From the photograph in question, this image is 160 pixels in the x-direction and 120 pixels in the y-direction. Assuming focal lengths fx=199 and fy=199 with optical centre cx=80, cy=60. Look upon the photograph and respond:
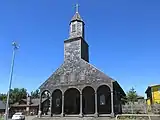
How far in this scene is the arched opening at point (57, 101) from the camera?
31.5 metres

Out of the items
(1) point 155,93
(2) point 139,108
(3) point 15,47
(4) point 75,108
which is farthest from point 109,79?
(1) point 155,93

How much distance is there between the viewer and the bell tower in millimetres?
32094

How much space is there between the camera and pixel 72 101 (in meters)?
31.3

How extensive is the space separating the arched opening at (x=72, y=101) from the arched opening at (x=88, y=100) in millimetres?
1301

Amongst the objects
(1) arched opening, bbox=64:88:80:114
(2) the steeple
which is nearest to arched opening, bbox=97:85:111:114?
(1) arched opening, bbox=64:88:80:114

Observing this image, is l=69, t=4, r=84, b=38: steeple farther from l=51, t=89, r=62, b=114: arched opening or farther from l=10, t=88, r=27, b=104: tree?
l=10, t=88, r=27, b=104: tree

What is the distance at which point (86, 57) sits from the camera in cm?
3462

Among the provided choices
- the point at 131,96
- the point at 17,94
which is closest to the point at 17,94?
the point at 17,94

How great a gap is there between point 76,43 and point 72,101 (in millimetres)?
9444

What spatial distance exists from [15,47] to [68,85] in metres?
9.54

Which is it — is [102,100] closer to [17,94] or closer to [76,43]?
A: [76,43]

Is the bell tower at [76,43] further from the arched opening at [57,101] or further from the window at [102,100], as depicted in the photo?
the window at [102,100]

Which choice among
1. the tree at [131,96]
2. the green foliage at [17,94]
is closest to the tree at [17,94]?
the green foliage at [17,94]

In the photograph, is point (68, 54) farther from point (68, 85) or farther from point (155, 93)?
point (155, 93)
